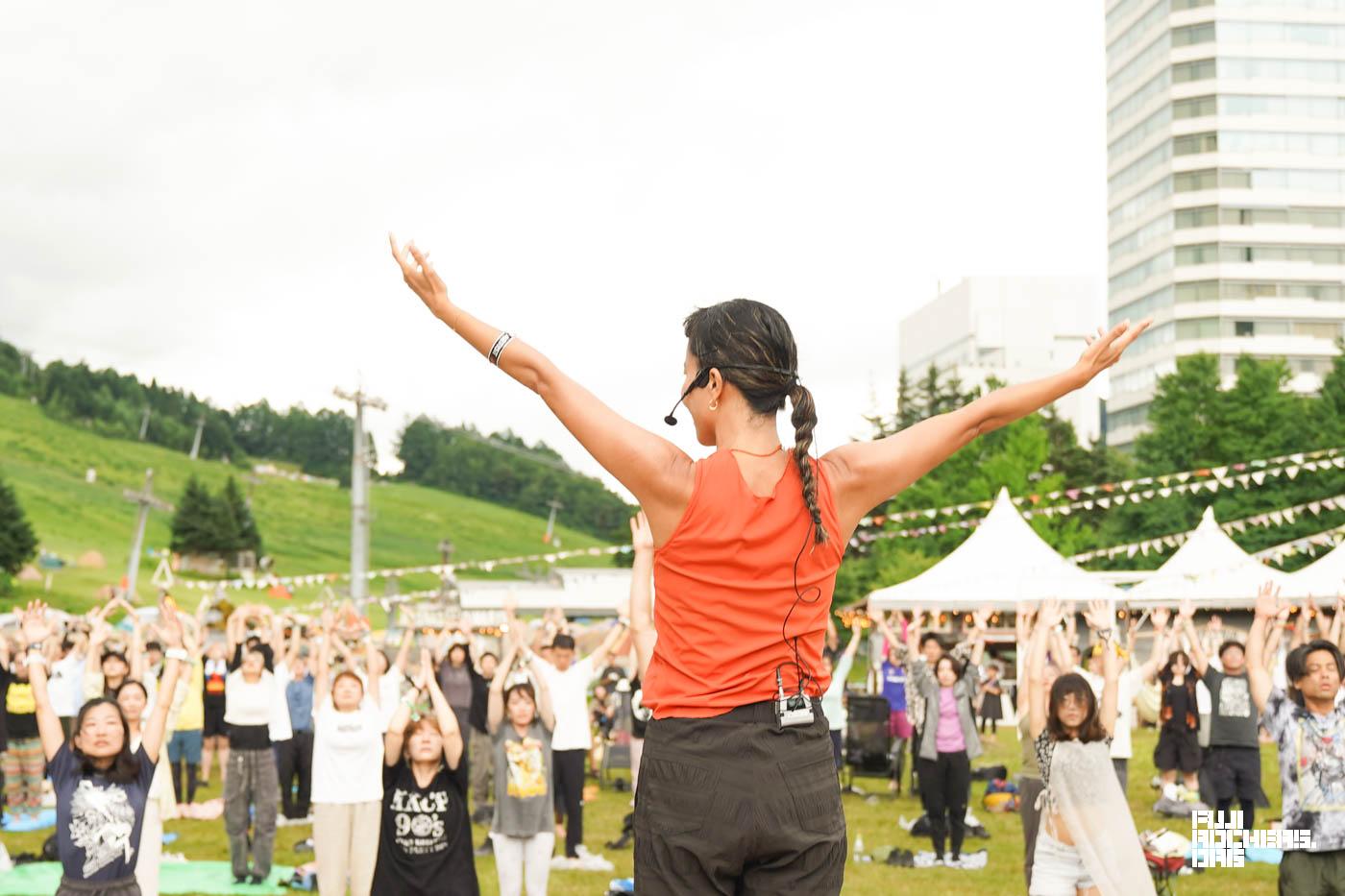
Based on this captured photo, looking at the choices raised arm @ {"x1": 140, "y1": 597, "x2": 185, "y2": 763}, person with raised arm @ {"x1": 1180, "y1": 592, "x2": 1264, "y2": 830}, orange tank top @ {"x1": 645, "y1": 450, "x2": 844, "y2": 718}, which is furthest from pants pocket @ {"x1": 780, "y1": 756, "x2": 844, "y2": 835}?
person with raised arm @ {"x1": 1180, "y1": 592, "x2": 1264, "y2": 830}

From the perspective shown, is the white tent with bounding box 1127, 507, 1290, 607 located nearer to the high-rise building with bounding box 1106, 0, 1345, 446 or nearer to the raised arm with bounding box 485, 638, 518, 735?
Answer: the raised arm with bounding box 485, 638, 518, 735

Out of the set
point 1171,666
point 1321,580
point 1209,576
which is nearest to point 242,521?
point 1209,576

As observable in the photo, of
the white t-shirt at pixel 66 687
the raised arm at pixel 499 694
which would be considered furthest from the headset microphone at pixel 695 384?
the white t-shirt at pixel 66 687

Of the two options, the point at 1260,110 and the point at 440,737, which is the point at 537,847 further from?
the point at 1260,110

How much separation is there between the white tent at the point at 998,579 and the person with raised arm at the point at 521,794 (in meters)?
12.0

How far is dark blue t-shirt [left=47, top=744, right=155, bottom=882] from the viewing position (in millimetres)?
6707

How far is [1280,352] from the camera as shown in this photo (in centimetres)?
8575

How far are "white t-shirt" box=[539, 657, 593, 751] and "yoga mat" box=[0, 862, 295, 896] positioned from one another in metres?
2.78

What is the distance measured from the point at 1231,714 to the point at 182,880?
10.3 m

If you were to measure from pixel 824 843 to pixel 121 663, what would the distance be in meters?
11.7

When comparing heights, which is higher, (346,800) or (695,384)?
(695,384)

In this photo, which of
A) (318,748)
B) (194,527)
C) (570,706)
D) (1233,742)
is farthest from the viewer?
(194,527)

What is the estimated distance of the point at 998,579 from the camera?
71.5 ft

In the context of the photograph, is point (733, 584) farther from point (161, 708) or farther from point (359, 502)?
point (359, 502)
